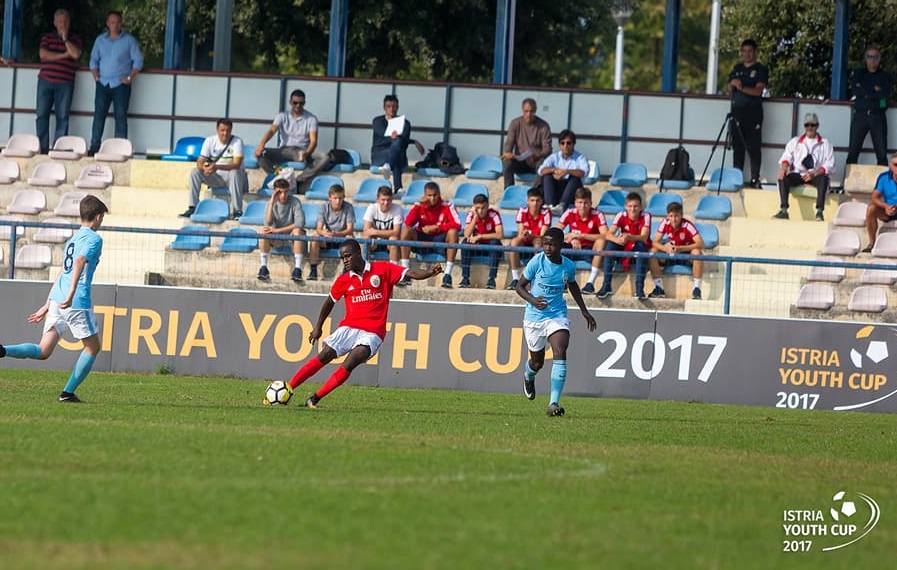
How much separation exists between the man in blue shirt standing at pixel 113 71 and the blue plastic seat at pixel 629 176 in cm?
889

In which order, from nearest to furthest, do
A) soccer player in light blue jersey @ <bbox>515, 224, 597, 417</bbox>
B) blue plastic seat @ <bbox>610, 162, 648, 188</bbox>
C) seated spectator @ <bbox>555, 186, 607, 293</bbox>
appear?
soccer player in light blue jersey @ <bbox>515, 224, 597, 417</bbox> < seated spectator @ <bbox>555, 186, 607, 293</bbox> < blue plastic seat @ <bbox>610, 162, 648, 188</bbox>

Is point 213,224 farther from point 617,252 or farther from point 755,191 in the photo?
point 755,191

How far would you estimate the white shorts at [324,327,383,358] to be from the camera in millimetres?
14703

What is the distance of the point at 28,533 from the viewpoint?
7102 mm

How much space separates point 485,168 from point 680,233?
5.20 metres

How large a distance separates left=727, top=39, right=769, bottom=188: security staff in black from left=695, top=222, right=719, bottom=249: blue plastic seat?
7.86ft

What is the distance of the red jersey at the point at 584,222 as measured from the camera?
70.2 ft

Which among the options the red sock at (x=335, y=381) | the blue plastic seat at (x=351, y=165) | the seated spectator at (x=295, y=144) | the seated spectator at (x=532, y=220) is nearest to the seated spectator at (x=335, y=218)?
the seated spectator at (x=532, y=220)

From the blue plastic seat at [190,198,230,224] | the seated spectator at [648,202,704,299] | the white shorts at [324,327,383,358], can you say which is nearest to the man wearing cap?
the seated spectator at [648,202,704,299]

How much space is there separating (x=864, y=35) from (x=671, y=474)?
24322 mm

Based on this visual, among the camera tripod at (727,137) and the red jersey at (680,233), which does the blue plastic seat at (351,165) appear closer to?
the camera tripod at (727,137)

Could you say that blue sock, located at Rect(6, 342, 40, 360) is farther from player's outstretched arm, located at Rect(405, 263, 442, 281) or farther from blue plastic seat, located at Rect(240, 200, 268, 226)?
blue plastic seat, located at Rect(240, 200, 268, 226)

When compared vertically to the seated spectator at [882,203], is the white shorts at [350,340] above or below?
below

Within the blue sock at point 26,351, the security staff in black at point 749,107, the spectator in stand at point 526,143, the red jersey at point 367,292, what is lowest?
the blue sock at point 26,351
